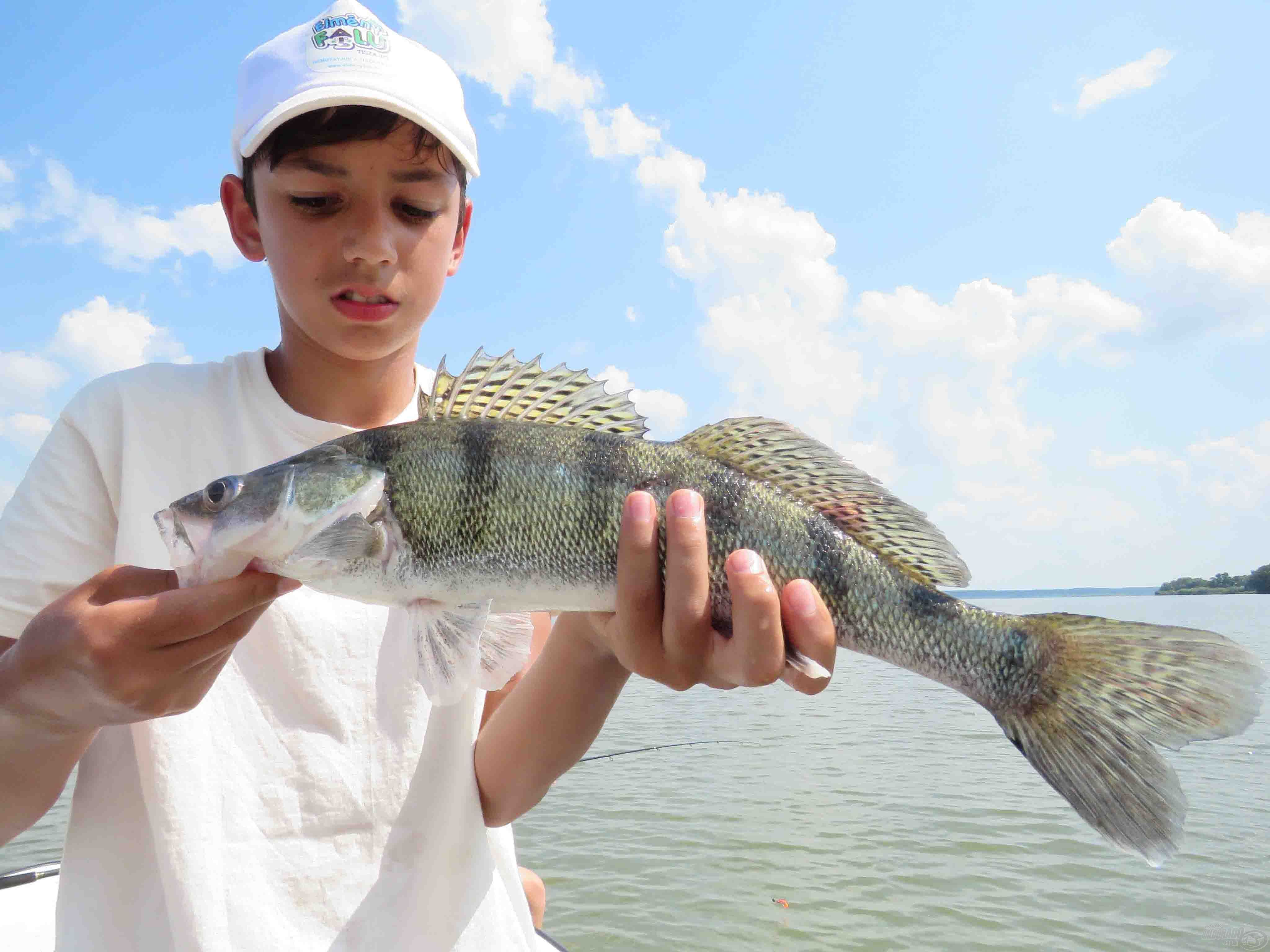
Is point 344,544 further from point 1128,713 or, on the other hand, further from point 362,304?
point 1128,713

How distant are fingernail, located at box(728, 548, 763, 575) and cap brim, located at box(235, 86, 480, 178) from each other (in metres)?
1.57

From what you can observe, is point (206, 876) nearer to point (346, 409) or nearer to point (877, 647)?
point (346, 409)

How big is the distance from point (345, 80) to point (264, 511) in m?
1.29

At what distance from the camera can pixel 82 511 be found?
2447mm

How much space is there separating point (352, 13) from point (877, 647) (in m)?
2.50

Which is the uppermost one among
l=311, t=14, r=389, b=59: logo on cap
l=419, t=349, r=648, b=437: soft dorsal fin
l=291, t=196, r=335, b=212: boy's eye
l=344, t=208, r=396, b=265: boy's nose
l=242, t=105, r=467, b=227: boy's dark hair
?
l=311, t=14, r=389, b=59: logo on cap

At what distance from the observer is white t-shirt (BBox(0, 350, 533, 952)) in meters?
2.25

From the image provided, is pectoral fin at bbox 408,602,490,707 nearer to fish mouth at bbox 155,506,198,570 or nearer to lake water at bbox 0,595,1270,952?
fish mouth at bbox 155,506,198,570

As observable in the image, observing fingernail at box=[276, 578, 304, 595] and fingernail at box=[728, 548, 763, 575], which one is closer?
fingernail at box=[276, 578, 304, 595]

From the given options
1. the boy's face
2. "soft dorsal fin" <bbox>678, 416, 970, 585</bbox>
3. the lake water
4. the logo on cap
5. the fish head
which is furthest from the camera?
the lake water

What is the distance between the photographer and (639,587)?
7.44 ft

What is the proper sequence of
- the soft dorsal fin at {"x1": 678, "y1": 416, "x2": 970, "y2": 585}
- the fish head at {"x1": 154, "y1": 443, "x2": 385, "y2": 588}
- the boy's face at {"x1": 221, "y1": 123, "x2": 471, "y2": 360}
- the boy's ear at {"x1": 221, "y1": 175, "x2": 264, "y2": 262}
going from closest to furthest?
1. the fish head at {"x1": 154, "y1": 443, "x2": 385, "y2": 588}
2. the soft dorsal fin at {"x1": 678, "y1": 416, "x2": 970, "y2": 585}
3. the boy's face at {"x1": 221, "y1": 123, "x2": 471, "y2": 360}
4. the boy's ear at {"x1": 221, "y1": 175, "x2": 264, "y2": 262}

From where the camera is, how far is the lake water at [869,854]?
273 inches

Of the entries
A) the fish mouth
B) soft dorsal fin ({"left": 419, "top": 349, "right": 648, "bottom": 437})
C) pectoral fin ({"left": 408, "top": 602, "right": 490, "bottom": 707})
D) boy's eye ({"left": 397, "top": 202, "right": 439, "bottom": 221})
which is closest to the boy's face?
boy's eye ({"left": 397, "top": 202, "right": 439, "bottom": 221})
